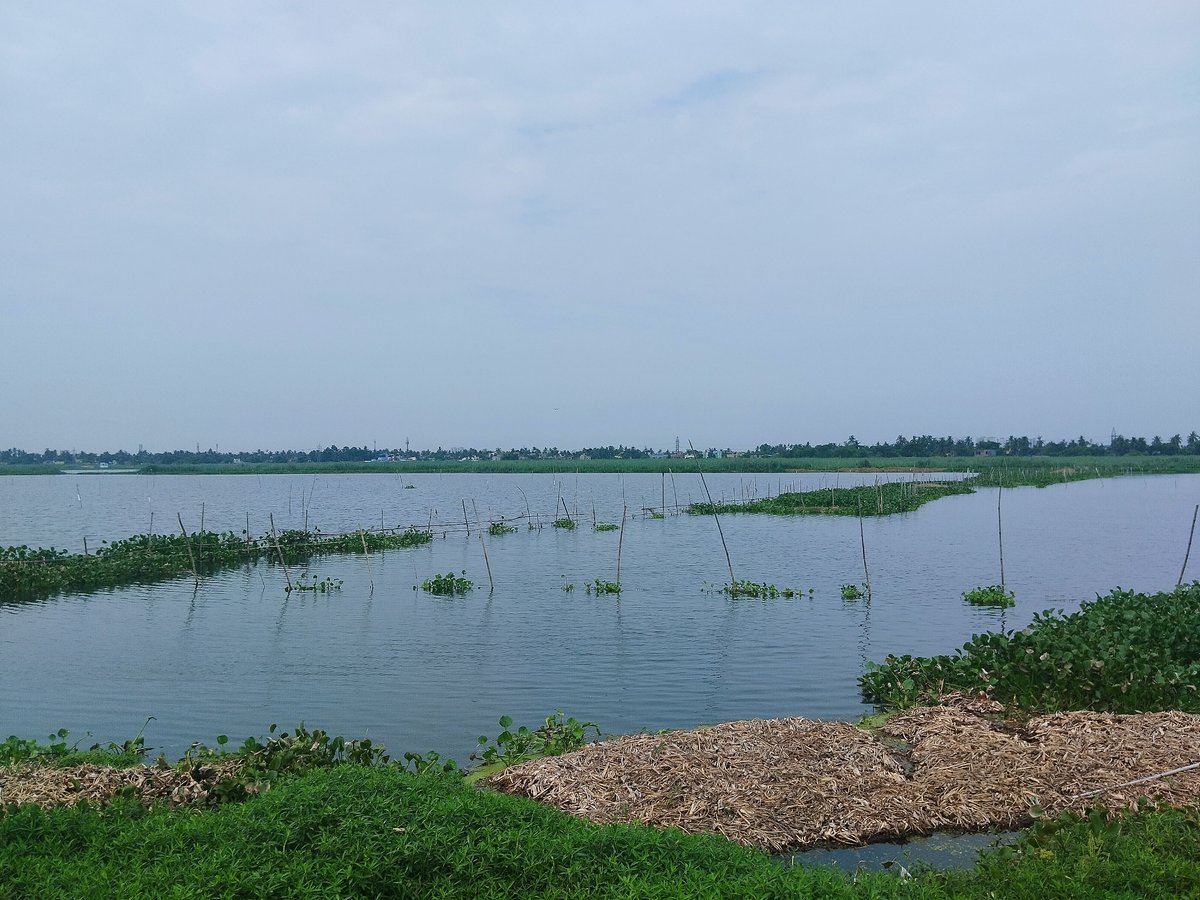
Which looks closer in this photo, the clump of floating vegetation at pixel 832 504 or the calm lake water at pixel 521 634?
the calm lake water at pixel 521 634

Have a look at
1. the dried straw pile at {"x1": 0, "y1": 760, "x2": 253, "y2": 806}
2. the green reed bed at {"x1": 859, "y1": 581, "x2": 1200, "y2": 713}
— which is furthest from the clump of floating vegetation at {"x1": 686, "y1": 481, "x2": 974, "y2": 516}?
the dried straw pile at {"x1": 0, "y1": 760, "x2": 253, "y2": 806}

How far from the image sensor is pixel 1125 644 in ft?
34.1

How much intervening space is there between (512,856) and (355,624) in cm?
1344

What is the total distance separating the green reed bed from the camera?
9.55 meters

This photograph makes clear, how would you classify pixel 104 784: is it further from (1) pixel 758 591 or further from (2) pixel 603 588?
(1) pixel 758 591

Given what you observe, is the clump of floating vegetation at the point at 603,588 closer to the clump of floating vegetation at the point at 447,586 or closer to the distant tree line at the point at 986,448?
the clump of floating vegetation at the point at 447,586

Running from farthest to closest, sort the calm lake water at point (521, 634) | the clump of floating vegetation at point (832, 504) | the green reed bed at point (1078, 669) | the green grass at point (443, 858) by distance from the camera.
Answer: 1. the clump of floating vegetation at point (832, 504)
2. the calm lake water at point (521, 634)
3. the green reed bed at point (1078, 669)
4. the green grass at point (443, 858)

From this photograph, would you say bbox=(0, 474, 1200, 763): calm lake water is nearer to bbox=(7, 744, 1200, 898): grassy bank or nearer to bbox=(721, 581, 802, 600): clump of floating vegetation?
bbox=(721, 581, 802, 600): clump of floating vegetation

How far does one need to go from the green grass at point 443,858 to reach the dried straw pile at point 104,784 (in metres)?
1.09

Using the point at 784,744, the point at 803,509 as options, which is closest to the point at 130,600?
the point at 784,744

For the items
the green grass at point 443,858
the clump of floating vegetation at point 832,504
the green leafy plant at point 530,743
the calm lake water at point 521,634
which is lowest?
the calm lake water at point 521,634

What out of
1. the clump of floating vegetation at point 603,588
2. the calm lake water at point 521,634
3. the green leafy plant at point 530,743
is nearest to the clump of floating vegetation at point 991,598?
the calm lake water at point 521,634

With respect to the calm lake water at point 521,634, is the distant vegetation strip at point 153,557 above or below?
above

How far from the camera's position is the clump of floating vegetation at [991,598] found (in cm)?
1923
